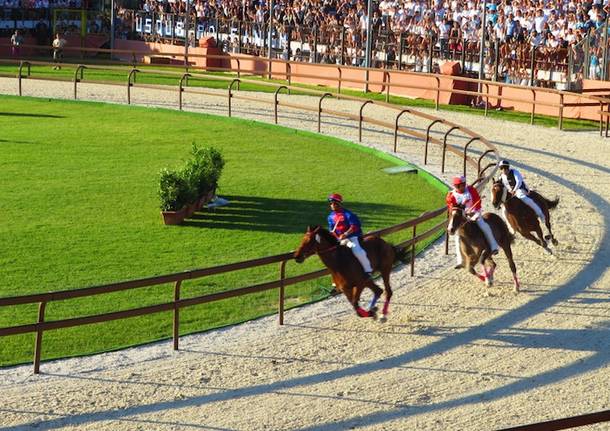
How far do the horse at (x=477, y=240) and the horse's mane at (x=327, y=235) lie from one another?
221 cm

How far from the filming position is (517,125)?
31797mm

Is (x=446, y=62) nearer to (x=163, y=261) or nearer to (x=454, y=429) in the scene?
(x=163, y=261)

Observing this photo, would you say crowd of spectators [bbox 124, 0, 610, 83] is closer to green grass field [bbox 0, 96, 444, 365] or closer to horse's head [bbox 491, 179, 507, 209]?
green grass field [bbox 0, 96, 444, 365]

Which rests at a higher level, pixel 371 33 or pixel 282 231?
pixel 371 33

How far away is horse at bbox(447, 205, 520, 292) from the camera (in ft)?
49.4

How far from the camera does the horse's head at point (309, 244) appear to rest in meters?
13.0

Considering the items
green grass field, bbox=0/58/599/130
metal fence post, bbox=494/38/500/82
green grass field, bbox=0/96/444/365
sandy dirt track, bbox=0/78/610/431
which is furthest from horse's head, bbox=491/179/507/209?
metal fence post, bbox=494/38/500/82

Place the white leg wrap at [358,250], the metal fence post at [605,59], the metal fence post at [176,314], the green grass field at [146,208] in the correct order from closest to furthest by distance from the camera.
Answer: the metal fence post at [176,314], the white leg wrap at [358,250], the green grass field at [146,208], the metal fence post at [605,59]

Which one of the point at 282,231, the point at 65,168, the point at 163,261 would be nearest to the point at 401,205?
the point at 282,231

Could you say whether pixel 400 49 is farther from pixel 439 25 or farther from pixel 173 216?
pixel 173 216

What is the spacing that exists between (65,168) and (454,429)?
15.2 metres

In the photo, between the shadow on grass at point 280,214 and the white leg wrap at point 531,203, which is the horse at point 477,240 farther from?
the shadow on grass at point 280,214

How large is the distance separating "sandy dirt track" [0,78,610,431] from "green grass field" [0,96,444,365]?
1009 mm

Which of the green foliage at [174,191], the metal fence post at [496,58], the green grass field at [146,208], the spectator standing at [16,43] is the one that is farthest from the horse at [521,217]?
the spectator standing at [16,43]
